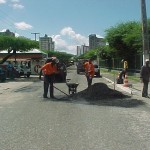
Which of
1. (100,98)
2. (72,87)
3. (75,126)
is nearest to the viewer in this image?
(75,126)

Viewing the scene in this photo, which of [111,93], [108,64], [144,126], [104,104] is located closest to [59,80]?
[111,93]


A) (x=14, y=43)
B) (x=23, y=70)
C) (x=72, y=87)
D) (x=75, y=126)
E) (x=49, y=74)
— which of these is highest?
(x=14, y=43)

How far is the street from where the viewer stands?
8.53 metres

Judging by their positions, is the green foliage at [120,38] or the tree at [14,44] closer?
the green foliage at [120,38]

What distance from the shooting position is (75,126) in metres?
10.8

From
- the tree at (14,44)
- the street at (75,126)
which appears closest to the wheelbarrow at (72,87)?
the street at (75,126)

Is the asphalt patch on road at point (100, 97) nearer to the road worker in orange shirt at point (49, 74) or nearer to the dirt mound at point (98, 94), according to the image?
the dirt mound at point (98, 94)

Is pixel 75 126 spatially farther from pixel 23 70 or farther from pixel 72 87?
pixel 23 70

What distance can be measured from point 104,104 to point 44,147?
870 cm

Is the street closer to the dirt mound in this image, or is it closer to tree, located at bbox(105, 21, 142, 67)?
the dirt mound

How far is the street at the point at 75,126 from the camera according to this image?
8531 mm

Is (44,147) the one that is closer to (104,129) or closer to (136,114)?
(104,129)

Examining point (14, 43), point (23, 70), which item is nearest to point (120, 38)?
point (23, 70)

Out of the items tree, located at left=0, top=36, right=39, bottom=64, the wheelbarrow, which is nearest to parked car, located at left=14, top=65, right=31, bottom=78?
tree, located at left=0, top=36, right=39, bottom=64
